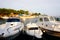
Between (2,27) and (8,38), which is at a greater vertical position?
(2,27)

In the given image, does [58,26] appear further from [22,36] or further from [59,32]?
[22,36]

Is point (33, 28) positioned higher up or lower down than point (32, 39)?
higher up

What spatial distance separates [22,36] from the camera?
13359 millimetres

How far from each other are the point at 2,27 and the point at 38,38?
3037 millimetres

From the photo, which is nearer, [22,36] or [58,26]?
[58,26]

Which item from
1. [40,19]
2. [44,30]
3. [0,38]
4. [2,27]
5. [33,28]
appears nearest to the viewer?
[0,38]

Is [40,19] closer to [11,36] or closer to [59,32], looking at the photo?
[59,32]

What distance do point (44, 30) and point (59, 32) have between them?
198 cm

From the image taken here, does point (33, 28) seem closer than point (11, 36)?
No

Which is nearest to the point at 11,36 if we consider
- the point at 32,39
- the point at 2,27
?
the point at 2,27

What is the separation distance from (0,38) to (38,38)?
311 centimetres

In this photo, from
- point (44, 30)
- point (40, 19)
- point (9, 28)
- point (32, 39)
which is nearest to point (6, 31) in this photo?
point (9, 28)

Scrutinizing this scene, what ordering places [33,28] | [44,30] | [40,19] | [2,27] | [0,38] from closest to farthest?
[0,38]
[2,27]
[33,28]
[44,30]
[40,19]

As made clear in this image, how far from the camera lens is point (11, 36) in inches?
430
